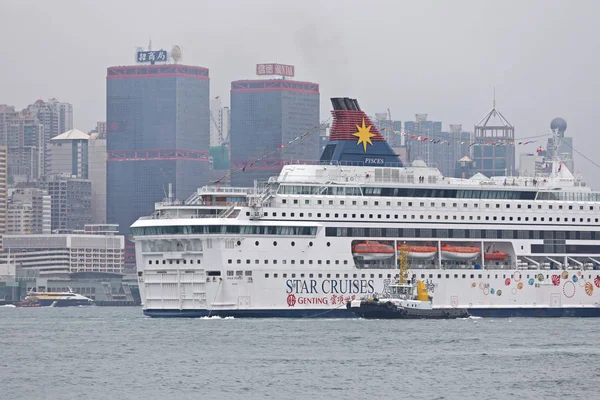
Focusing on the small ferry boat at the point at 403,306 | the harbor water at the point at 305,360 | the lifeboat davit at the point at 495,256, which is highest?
the lifeboat davit at the point at 495,256

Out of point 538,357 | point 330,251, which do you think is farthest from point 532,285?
point 538,357

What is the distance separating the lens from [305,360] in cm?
5569

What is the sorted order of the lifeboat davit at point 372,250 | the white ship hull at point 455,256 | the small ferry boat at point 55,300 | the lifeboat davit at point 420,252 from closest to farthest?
the lifeboat davit at point 372,250 → the lifeboat davit at point 420,252 → the white ship hull at point 455,256 → the small ferry boat at point 55,300

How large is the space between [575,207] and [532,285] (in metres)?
5.47

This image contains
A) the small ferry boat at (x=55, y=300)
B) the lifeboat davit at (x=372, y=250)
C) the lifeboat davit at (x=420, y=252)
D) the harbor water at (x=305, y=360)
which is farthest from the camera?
the small ferry boat at (x=55, y=300)

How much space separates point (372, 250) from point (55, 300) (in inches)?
4227

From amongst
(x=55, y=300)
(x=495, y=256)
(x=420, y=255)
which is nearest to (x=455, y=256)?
(x=420, y=255)

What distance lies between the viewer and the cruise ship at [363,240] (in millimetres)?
75125

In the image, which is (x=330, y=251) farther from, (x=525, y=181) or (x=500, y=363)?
(x=500, y=363)

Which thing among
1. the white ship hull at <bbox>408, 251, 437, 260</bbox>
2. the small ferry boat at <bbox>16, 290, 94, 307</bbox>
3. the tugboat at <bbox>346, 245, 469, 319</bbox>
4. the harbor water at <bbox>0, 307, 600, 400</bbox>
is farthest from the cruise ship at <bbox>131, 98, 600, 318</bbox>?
the small ferry boat at <bbox>16, 290, 94, 307</bbox>

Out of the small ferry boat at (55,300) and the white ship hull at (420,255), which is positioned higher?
the white ship hull at (420,255)

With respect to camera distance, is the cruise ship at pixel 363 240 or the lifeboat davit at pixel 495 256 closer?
the cruise ship at pixel 363 240

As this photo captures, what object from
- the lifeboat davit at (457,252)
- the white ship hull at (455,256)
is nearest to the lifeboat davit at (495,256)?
the lifeboat davit at (457,252)

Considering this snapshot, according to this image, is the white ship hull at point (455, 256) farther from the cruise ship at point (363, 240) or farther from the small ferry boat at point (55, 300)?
the small ferry boat at point (55, 300)
